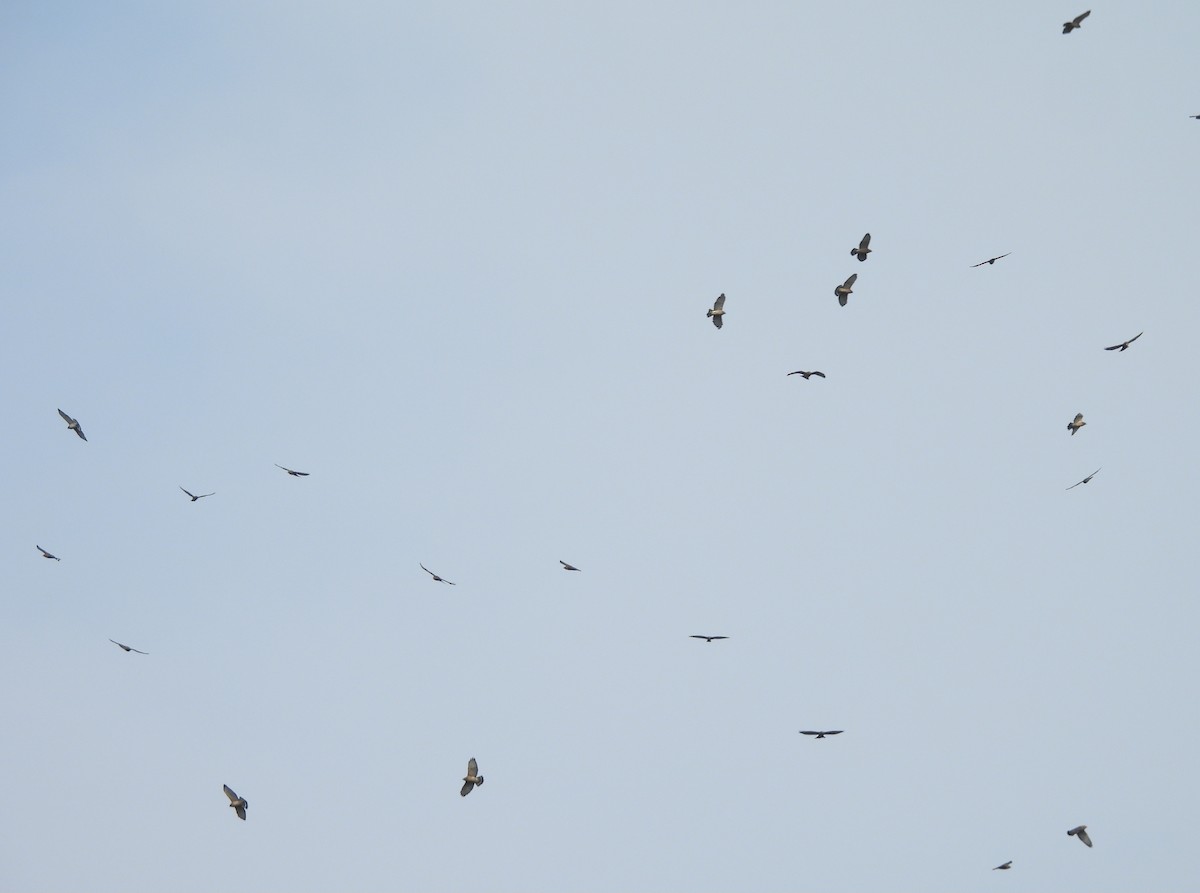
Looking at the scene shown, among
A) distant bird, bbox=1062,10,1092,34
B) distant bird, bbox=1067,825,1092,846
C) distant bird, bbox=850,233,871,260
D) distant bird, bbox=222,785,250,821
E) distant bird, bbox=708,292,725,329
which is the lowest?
distant bird, bbox=222,785,250,821

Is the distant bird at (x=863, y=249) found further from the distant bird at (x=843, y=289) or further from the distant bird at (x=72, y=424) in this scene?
the distant bird at (x=72, y=424)

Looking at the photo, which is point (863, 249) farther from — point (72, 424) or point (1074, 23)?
point (72, 424)

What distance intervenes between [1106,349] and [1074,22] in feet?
53.1

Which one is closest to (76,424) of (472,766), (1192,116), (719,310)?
(472,766)

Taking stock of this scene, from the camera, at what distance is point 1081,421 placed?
87.2 meters

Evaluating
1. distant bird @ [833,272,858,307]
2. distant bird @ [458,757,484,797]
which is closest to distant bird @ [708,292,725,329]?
distant bird @ [833,272,858,307]

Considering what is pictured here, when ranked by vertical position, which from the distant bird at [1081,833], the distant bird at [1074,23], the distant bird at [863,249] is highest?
the distant bird at [1074,23]

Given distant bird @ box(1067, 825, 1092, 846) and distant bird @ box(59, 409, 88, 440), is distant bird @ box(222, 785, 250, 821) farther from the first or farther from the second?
distant bird @ box(1067, 825, 1092, 846)

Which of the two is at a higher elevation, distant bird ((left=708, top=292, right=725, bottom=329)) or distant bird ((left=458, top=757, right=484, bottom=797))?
distant bird ((left=708, top=292, right=725, bottom=329))

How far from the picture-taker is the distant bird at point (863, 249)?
271ft

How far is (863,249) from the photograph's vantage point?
272 ft

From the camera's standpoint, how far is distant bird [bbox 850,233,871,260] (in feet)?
271

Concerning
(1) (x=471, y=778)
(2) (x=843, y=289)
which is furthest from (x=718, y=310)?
(1) (x=471, y=778)

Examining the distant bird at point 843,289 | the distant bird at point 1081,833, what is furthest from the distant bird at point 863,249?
the distant bird at point 1081,833
